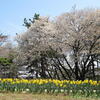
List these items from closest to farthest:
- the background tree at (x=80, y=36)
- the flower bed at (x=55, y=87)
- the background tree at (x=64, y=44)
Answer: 1. the flower bed at (x=55, y=87)
2. the background tree at (x=80, y=36)
3. the background tree at (x=64, y=44)

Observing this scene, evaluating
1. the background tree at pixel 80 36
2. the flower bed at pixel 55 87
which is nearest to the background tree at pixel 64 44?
the background tree at pixel 80 36

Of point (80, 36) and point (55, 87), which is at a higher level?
point (80, 36)

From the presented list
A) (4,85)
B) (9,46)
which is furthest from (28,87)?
(9,46)

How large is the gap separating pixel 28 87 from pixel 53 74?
15.2 metres

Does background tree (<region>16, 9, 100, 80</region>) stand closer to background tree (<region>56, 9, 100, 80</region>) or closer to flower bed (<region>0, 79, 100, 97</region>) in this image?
background tree (<region>56, 9, 100, 80</region>)

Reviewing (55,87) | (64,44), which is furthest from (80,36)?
(55,87)

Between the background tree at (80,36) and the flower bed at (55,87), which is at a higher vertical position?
the background tree at (80,36)

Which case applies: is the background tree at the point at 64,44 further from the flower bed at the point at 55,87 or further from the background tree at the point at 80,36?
the flower bed at the point at 55,87

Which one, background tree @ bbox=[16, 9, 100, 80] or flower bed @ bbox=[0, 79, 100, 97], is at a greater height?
background tree @ bbox=[16, 9, 100, 80]

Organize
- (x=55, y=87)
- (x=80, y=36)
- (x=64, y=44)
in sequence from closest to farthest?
1. (x=55, y=87)
2. (x=80, y=36)
3. (x=64, y=44)

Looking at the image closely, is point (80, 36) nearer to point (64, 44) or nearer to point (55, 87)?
point (64, 44)

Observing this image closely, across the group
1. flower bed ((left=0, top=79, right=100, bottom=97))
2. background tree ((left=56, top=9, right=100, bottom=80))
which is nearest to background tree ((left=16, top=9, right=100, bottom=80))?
background tree ((left=56, top=9, right=100, bottom=80))

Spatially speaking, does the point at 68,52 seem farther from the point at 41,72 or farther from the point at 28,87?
the point at 28,87

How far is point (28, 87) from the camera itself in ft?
30.0
